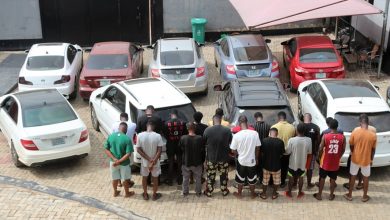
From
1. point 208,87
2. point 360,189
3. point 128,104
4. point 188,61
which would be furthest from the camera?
point 208,87

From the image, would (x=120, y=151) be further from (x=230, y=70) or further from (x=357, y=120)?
(x=230, y=70)

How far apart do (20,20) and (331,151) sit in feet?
51.6

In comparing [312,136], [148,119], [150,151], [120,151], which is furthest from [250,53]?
[120,151]

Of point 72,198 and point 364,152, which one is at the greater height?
point 364,152

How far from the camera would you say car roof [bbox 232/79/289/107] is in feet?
37.9

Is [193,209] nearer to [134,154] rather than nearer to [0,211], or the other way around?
[134,154]

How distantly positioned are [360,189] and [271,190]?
1766 mm

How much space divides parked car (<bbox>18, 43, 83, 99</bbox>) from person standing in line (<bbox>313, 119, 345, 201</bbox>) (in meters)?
8.40

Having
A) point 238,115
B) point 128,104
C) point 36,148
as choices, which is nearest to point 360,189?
point 238,115

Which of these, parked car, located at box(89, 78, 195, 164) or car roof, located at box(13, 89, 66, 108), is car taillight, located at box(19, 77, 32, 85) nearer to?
car roof, located at box(13, 89, 66, 108)

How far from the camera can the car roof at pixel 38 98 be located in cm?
1232

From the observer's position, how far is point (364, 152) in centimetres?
1008

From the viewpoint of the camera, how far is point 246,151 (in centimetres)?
1005

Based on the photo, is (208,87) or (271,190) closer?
(271,190)
